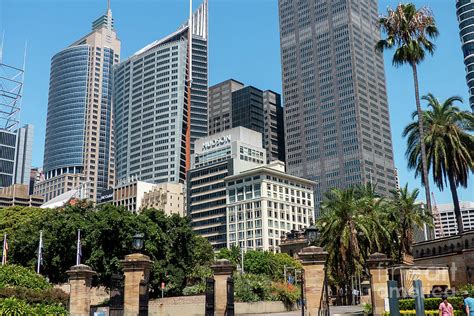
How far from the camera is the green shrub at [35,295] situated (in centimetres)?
2733

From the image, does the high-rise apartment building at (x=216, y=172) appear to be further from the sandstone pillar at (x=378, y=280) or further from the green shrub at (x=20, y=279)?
the sandstone pillar at (x=378, y=280)

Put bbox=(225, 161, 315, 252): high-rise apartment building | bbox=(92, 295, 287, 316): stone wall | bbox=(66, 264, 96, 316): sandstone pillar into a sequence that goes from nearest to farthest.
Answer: bbox=(66, 264, 96, 316): sandstone pillar → bbox=(92, 295, 287, 316): stone wall → bbox=(225, 161, 315, 252): high-rise apartment building

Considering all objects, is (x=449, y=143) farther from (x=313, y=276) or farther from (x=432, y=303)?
(x=313, y=276)

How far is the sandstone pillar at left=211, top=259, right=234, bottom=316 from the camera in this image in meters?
26.9

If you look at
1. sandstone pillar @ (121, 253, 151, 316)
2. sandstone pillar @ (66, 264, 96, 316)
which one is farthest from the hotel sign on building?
sandstone pillar @ (121, 253, 151, 316)

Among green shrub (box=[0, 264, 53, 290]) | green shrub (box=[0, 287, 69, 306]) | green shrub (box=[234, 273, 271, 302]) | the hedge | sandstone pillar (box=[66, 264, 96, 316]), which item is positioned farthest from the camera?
green shrub (box=[234, 273, 271, 302])

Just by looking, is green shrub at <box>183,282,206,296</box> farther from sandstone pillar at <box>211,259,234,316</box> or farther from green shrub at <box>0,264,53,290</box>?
sandstone pillar at <box>211,259,234,316</box>

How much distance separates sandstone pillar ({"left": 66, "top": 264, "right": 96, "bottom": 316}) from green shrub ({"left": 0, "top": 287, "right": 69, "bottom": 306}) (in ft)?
9.26

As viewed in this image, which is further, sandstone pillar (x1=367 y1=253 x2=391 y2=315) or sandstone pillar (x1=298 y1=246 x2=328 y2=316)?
sandstone pillar (x1=367 y1=253 x2=391 y2=315)

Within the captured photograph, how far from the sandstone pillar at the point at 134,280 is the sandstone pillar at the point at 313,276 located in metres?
7.24

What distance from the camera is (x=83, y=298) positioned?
26.0 m

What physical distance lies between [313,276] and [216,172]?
151m

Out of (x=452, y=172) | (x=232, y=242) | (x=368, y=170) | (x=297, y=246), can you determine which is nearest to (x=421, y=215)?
(x=452, y=172)

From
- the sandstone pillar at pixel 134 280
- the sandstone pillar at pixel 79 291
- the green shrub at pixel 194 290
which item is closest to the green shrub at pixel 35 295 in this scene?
the sandstone pillar at pixel 79 291
